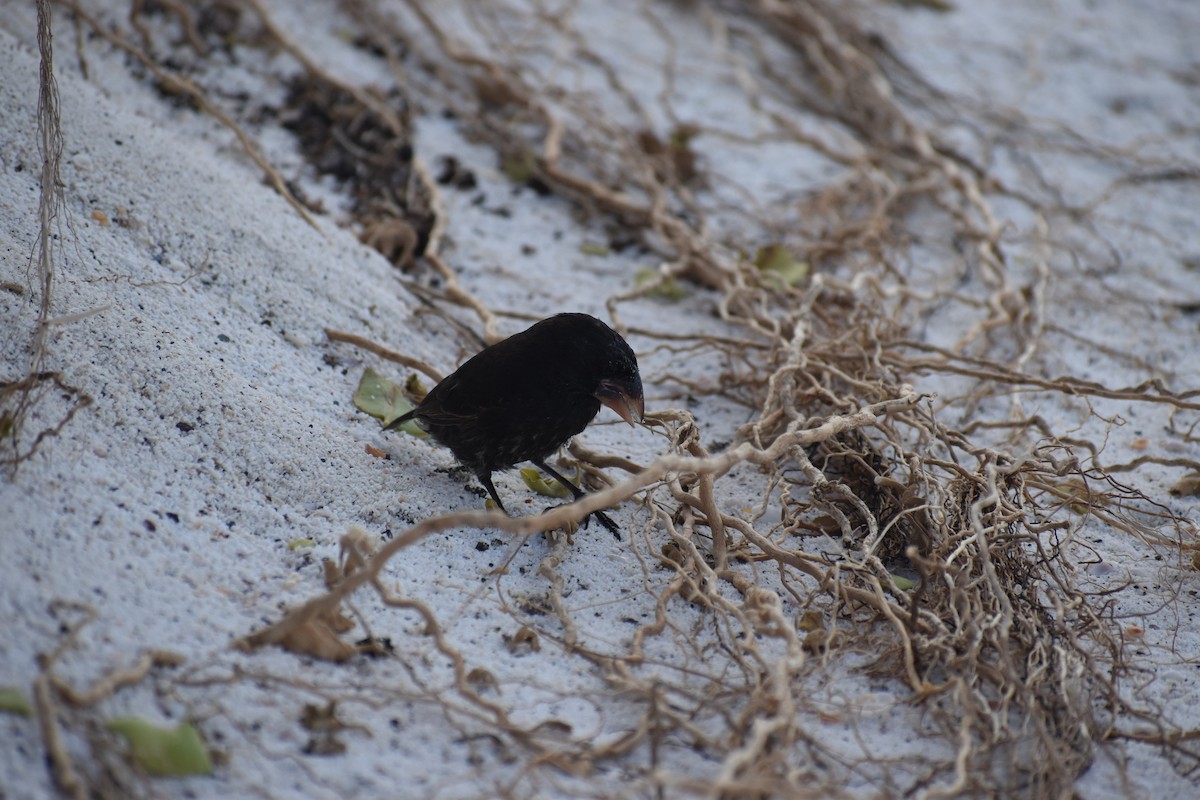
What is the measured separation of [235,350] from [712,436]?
155 cm

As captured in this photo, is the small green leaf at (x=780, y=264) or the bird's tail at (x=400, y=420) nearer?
the bird's tail at (x=400, y=420)

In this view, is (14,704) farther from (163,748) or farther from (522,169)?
(522,169)

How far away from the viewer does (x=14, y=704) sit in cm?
165

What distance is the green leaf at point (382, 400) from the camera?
2926 millimetres

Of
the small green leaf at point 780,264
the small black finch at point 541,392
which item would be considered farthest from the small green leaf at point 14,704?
the small green leaf at point 780,264

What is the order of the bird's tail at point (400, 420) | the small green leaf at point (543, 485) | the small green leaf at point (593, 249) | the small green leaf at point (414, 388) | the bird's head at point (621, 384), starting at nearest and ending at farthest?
the bird's head at point (621, 384)
the bird's tail at point (400, 420)
the small green leaf at point (543, 485)
the small green leaf at point (414, 388)
the small green leaf at point (593, 249)

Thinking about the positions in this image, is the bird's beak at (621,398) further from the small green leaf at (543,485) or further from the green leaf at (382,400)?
the green leaf at (382,400)

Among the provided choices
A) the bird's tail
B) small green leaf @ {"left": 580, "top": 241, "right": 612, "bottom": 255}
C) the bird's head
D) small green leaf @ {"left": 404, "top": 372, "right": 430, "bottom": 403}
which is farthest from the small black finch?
small green leaf @ {"left": 580, "top": 241, "right": 612, "bottom": 255}

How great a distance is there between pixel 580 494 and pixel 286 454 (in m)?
0.86

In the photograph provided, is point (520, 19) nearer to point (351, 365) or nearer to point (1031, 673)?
point (351, 365)

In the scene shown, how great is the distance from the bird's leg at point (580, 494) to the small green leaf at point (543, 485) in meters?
0.02

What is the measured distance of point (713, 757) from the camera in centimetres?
191

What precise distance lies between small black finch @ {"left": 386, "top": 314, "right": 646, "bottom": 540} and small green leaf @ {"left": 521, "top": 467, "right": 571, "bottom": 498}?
9.4 inches

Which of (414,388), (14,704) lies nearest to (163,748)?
(14,704)
